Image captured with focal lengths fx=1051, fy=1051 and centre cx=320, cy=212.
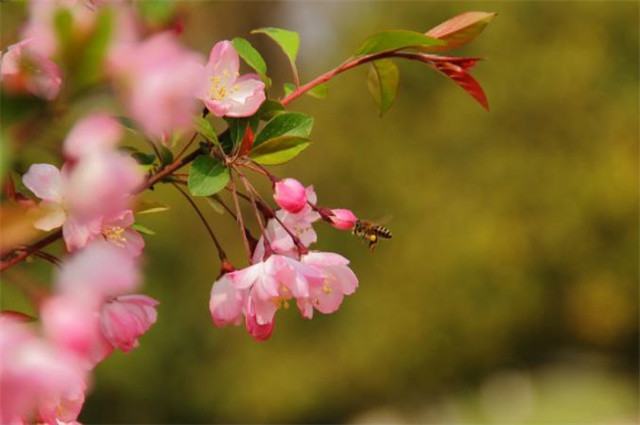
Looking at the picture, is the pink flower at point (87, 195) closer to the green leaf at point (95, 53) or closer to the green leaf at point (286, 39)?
the green leaf at point (95, 53)

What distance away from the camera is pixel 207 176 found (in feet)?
2.41

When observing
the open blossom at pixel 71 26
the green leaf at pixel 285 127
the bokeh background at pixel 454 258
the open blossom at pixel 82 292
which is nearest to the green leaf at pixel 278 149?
the green leaf at pixel 285 127

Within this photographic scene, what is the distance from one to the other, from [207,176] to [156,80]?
1.01 ft

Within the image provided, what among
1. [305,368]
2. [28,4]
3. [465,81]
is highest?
[305,368]

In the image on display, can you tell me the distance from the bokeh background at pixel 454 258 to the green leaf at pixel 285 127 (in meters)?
5.20

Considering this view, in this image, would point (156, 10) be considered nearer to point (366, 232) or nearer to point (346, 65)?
point (346, 65)

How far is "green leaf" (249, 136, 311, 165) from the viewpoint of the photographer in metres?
0.75

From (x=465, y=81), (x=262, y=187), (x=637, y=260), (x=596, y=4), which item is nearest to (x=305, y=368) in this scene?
(x=262, y=187)

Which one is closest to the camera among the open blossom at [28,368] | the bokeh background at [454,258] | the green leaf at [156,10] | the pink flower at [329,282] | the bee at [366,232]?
the open blossom at [28,368]

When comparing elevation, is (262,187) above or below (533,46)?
below

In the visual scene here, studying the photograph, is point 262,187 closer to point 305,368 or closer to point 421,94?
point 305,368

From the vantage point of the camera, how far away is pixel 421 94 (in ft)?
23.5

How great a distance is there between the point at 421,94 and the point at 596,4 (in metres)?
1.31

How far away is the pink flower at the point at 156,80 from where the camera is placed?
42 centimetres
